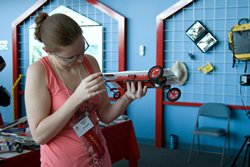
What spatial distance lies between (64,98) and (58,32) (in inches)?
11.3

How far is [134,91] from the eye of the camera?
1359 millimetres

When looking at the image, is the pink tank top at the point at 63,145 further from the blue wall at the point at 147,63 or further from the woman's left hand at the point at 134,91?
the blue wall at the point at 147,63

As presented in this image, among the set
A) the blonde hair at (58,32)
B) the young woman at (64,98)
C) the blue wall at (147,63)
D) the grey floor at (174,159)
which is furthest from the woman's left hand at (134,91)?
the blue wall at (147,63)

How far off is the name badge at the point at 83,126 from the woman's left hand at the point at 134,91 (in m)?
0.24

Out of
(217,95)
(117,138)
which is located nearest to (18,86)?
(117,138)

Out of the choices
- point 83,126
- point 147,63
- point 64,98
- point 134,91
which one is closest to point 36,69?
point 64,98

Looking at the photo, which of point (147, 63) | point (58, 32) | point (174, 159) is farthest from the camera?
point (147, 63)

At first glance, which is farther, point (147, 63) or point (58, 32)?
point (147, 63)

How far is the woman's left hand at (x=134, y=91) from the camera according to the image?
4.41ft

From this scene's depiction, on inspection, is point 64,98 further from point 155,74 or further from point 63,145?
point 155,74

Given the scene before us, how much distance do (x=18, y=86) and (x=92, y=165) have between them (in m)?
4.34

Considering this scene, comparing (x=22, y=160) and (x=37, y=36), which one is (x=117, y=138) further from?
(x=37, y=36)

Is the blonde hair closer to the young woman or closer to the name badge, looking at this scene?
the young woman

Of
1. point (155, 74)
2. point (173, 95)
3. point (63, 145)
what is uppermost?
point (155, 74)
